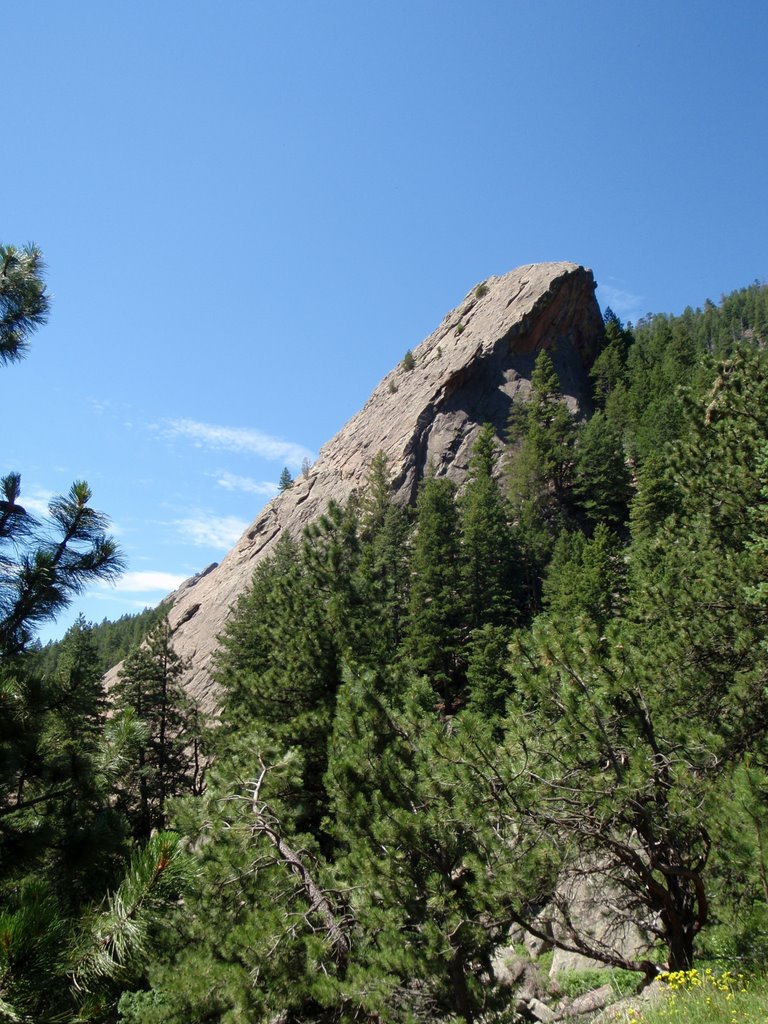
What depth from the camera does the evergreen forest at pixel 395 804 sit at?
4.05 m

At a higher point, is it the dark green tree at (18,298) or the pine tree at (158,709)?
the dark green tree at (18,298)

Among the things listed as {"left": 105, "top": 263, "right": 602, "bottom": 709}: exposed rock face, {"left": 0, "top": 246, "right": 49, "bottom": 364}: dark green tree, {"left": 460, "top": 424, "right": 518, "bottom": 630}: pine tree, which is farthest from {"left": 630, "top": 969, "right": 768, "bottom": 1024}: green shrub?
{"left": 105, "top": 263, "right": 602, "bottom": 709}: exposed rock face

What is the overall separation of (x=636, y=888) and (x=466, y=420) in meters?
54.9

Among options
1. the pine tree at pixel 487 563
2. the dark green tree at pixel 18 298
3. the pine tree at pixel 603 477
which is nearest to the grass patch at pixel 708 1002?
the dark green tree at pixel 18 298

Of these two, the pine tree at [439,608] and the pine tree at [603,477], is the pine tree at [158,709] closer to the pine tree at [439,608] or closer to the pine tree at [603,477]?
the pine tree at [439,608]

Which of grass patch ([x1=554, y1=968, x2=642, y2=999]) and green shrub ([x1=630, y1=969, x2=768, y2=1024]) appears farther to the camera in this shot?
grass patch ([x1=554, y1=968, x2=642, y2=999])

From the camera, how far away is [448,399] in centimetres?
6209

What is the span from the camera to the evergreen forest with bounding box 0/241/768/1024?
13.3ft

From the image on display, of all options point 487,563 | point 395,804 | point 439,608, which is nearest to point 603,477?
point 487,563

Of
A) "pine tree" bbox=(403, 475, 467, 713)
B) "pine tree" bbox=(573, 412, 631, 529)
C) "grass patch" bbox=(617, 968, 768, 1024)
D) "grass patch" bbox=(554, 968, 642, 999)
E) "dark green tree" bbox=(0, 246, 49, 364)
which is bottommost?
"grass patch" bbox=(554, 968, 642, 999)

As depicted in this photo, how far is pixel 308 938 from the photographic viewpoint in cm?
716

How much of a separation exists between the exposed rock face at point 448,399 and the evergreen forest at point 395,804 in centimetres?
4129

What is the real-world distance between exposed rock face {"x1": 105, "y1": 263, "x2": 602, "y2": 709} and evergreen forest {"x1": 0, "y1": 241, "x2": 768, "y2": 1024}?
4129cm

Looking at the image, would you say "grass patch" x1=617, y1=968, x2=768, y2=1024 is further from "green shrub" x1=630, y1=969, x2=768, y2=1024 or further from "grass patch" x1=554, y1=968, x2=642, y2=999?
"grass patch" x1=554, y1=968, x2=642, y2=999
